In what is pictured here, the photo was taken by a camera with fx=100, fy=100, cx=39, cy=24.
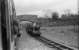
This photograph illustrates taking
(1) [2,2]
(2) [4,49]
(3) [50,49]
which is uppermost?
(1) [2,2]

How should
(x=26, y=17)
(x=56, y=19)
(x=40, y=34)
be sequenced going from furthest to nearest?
(x=40, y=34) → (x=56, y=19) → (x=26, y=17)

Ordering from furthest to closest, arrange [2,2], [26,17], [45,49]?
[45,49] < [26,17] < [2,2]

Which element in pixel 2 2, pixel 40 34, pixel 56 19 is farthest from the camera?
pixel 40 34

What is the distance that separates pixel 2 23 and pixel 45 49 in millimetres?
2832

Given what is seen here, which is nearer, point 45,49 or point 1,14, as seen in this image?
point 1,14

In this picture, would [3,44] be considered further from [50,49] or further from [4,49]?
[50,49]

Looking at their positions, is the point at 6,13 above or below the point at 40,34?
above

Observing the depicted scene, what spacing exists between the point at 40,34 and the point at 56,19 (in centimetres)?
383

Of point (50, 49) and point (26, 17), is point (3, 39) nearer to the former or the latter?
point (26, 17)

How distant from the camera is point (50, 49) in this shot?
3783 mm

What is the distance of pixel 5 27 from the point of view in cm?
104

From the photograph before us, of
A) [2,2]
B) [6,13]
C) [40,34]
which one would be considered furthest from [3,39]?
[40,34]

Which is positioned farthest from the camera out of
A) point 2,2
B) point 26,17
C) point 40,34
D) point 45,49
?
point 40,34

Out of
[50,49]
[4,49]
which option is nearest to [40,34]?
[50,49]
